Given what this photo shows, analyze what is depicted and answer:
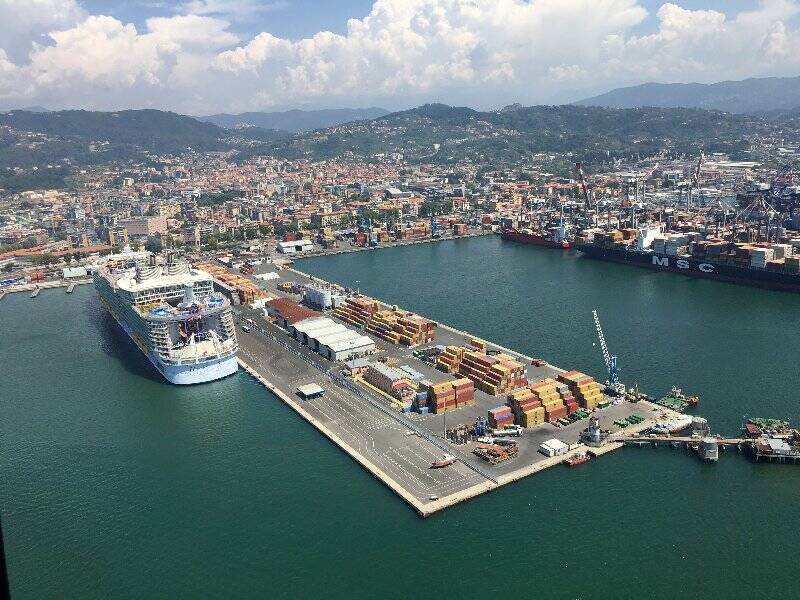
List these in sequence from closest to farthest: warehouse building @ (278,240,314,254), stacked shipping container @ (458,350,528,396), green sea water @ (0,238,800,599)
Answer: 1. green sea water @ (0,238,800,599)
2. stacked shipping container @ (458,350,528,396)
3. warehouse building @ (278,240,314,254)

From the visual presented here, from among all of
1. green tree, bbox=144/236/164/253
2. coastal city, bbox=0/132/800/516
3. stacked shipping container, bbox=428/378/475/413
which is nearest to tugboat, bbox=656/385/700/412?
coastal city, bbox=0/132/800/516

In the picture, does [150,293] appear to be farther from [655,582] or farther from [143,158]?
[143,158]

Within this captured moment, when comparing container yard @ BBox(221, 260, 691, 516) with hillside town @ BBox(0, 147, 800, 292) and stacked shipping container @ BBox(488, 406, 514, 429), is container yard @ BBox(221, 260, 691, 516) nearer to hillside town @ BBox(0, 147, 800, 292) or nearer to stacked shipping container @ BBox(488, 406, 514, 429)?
stacked shipping container @ BBox(488, 406, 514, 429)

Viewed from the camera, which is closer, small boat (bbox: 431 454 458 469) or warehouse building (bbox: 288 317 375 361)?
small boat (bbox: 431 454 458 469)

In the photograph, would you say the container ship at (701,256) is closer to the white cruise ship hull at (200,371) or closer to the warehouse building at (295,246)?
the warehouse building at (295,246)

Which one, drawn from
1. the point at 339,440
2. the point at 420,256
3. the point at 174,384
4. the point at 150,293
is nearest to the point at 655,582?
the point at 339,440

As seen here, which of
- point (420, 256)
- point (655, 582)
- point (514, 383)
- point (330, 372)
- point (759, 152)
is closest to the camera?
point (655, 582)

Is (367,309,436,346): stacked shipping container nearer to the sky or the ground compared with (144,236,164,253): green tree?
nearer to the sky
